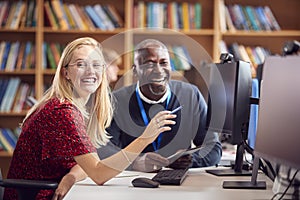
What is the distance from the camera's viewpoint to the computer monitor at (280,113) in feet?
4.70

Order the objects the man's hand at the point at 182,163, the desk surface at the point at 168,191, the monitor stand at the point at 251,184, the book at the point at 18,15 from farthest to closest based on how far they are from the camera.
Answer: the book at the point at 18,15 → the man's hand at the point at 182,163 → the monitor stand at the point at 251,184 → the desk surface at the point at 168,191

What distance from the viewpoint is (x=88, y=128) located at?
7.78ft

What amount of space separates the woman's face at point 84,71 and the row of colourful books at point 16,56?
2.09 metres

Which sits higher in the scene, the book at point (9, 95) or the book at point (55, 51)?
the book at point (55, 51)

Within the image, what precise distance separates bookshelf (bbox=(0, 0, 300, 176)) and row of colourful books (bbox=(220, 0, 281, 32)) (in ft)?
0.19

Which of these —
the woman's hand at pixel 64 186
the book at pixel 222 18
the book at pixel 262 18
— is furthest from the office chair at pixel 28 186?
the book at pixel 262 18

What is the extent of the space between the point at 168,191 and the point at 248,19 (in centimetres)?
274

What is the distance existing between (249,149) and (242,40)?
240 cm

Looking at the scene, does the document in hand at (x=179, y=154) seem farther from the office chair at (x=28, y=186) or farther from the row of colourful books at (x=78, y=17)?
the row of colourful books at (x=78, y=17)

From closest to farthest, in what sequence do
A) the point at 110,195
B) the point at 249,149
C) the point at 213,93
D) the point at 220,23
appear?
the point at 110,195 → the point at 249,149 → the point at 213,93 → the point at 220,23

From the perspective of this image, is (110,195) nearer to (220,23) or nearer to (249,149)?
(249,149)

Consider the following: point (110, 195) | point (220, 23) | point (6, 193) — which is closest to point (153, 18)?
point (220, 23)

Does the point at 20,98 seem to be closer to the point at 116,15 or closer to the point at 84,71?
the point at 116,15

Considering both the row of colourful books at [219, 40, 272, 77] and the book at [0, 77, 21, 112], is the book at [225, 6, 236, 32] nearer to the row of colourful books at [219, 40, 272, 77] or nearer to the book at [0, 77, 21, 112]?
the row of colourful books at [219, 40, 272, 77]
